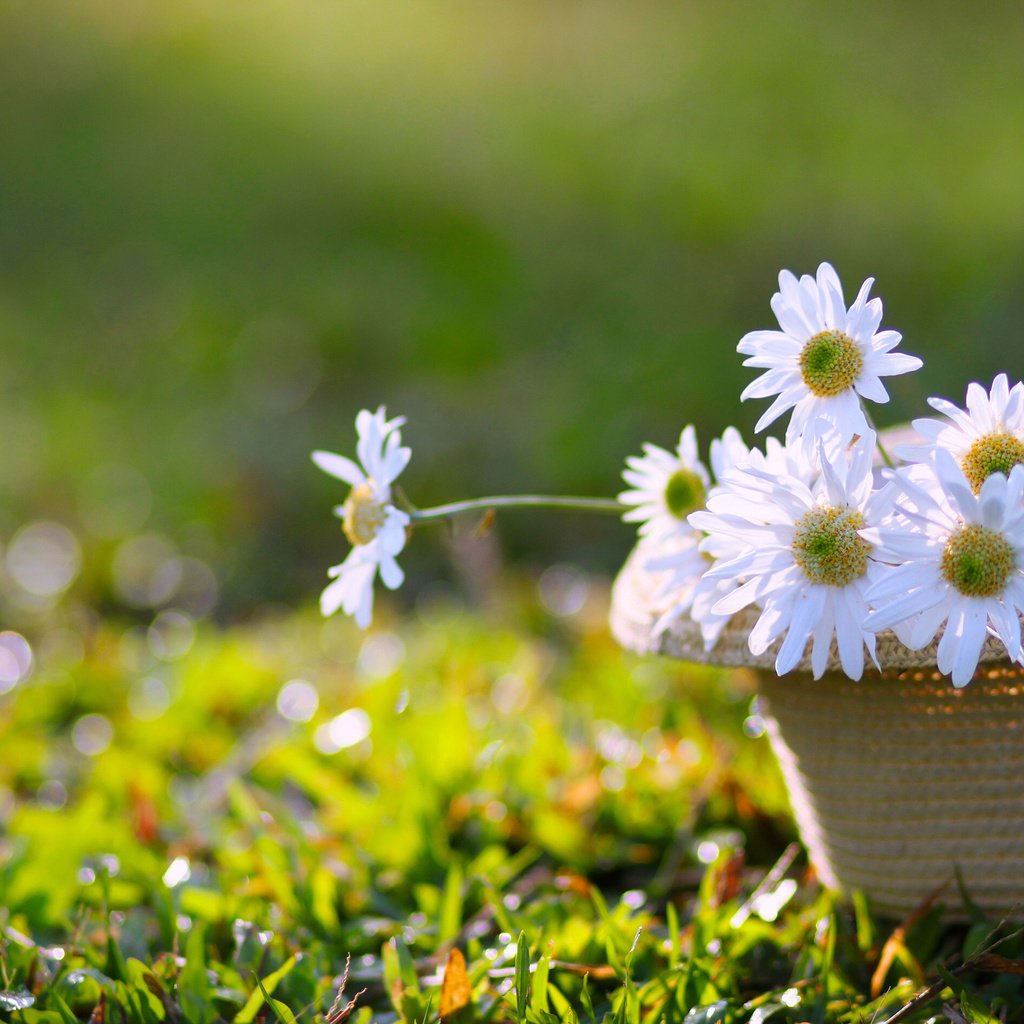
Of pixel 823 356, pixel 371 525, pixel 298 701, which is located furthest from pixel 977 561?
pixel 298 701

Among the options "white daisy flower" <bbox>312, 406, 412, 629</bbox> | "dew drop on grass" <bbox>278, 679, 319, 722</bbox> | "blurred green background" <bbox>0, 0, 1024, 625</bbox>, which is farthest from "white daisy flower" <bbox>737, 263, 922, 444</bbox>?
"dew drop on grass" <bbox>278, 679, 319, 722</bbox>

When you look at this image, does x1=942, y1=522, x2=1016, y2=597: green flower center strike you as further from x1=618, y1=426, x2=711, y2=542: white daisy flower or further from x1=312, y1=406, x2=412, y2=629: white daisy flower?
x1=312, y1=406, x2=412, y2=629: white daisy flower

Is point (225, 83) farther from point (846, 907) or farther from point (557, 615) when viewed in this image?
point (846, 907)

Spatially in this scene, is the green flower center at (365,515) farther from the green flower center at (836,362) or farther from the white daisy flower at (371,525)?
the green flower center at (836,362)

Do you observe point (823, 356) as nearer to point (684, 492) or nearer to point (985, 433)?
point (985, 433)

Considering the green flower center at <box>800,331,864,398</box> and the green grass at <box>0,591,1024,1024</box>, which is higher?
the green flower center at <box>800,331,864,398</box>

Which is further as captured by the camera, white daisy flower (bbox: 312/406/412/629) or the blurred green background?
the blurred green background
